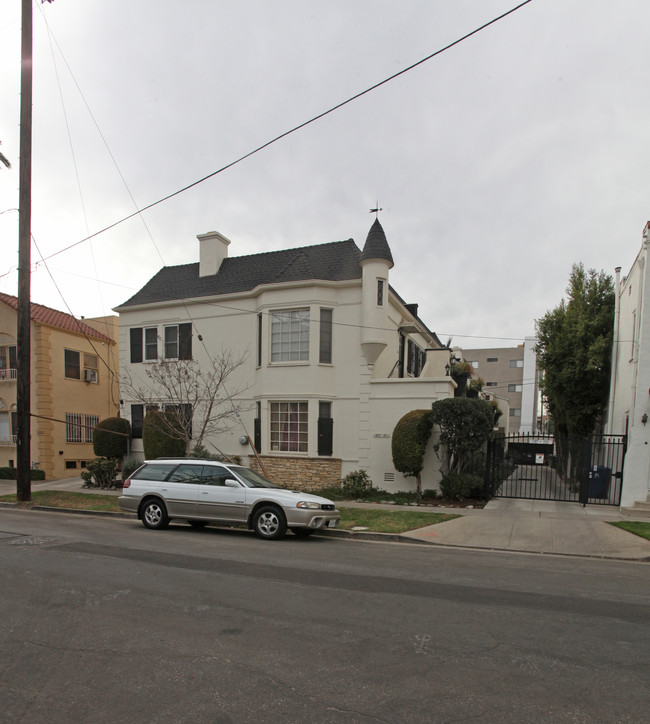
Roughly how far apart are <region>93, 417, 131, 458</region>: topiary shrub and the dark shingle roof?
15.9 ft

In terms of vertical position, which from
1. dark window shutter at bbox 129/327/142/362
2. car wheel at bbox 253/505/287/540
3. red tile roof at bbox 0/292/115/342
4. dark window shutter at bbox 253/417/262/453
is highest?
red tile roof at bbox 0/292/115/342

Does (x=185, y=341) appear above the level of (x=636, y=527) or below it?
above

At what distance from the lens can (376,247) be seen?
17547mm

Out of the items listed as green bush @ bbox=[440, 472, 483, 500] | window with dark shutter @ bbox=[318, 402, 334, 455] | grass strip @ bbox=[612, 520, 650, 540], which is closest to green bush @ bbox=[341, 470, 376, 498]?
window with dark shutter @ bbox=[318, 402, 334, 455]

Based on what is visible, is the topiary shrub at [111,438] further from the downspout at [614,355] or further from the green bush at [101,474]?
the downspout at [614,355]

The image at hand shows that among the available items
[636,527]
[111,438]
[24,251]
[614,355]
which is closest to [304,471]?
[111,438]

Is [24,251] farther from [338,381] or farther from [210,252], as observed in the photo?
[338,381]

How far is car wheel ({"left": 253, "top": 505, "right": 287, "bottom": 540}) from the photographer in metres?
10.2

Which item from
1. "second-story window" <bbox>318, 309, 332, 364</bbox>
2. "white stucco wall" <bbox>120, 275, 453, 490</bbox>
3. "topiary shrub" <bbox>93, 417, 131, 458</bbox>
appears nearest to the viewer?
"white stucco wall" <bbox>120, 275, 453, 490</bbox>

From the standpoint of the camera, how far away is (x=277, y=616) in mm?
5480

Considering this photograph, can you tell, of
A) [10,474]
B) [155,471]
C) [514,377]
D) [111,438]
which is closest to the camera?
[155,471]

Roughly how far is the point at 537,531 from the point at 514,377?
55.8m

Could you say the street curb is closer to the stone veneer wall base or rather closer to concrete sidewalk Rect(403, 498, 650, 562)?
concrete sidewalk Rect(403, 498, 650, 562)

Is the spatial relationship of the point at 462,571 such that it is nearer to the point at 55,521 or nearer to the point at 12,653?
the point at 12,653
